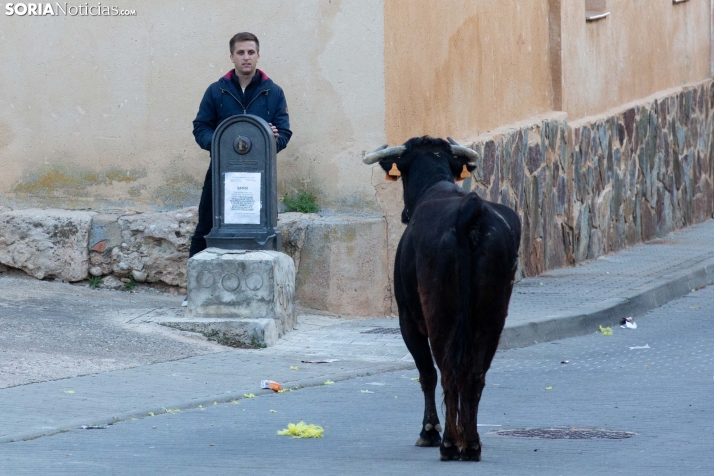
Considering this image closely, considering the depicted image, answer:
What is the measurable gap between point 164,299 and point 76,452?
481cm

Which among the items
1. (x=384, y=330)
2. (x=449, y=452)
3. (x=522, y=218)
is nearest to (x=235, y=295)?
(x=384, y=330)

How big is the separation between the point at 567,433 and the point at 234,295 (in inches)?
145

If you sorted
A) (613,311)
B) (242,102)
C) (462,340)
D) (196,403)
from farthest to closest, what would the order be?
(613,311) < (242,102) < (196,403) < (462,340)

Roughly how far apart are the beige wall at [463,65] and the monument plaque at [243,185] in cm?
148

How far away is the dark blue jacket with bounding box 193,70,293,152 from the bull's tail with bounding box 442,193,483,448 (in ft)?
14.5

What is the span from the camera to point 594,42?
50.3ft

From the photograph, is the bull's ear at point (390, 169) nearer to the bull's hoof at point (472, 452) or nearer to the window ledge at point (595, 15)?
the bull's hoof at point (472, 452)

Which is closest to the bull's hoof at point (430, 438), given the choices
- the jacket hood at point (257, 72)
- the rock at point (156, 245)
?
the jacket hood at point (257, 72)

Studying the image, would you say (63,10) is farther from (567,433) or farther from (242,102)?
(567,433)

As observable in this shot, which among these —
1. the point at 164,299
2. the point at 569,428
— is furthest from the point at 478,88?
the point at 569,428

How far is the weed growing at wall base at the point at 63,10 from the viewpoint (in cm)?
1123

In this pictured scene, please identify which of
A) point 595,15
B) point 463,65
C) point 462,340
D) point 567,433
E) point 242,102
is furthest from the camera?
point 595,15

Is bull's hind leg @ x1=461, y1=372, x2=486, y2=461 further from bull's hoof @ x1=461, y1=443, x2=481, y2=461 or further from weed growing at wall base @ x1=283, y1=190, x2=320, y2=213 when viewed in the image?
weed growing at wall base @ x1=283, y1=190, x2=320, y2=213

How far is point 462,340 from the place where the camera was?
5992 millimetres
